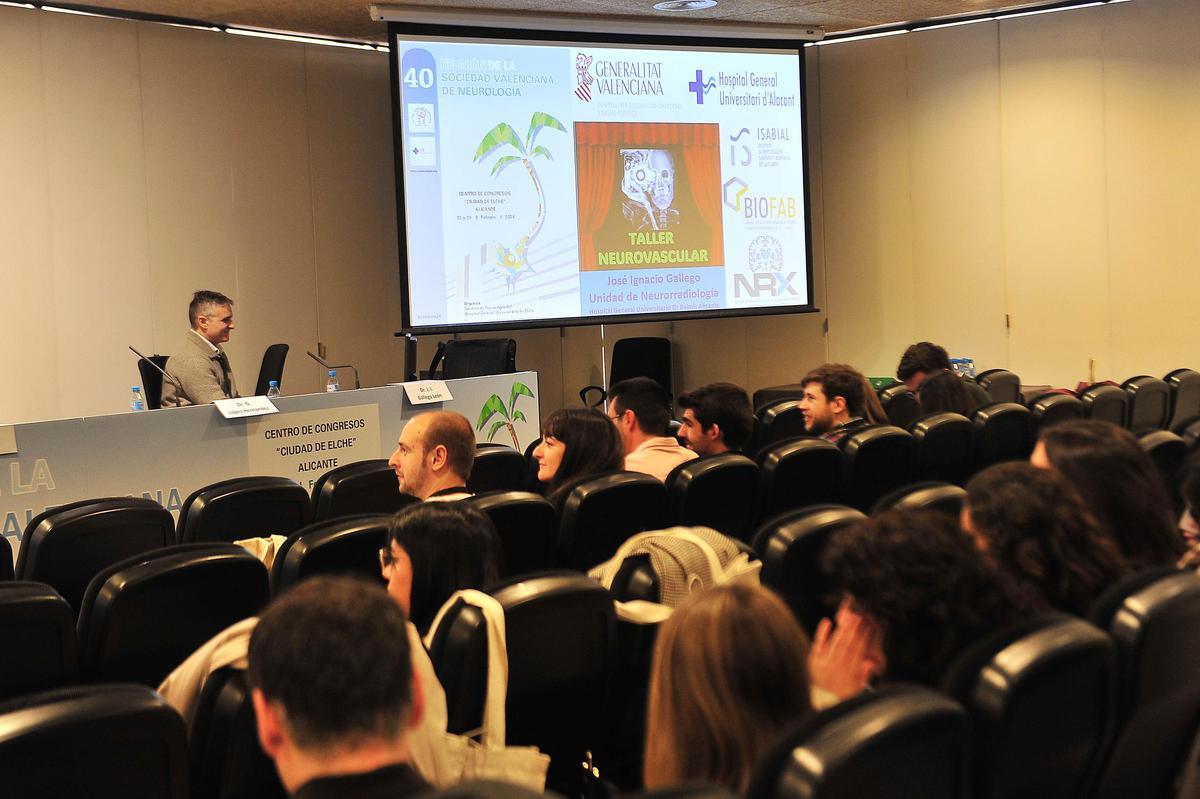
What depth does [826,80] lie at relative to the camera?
1039 cm

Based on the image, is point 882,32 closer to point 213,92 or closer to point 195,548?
point 213,92

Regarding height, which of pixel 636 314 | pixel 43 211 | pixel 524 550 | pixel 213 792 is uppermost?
pixel 43 211

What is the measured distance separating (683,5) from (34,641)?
775 cm

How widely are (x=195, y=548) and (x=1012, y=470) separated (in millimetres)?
1650

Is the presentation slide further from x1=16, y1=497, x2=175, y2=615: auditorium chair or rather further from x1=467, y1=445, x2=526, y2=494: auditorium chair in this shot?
x1=16, y1=497, x2=175, y2=615: auditorium chair

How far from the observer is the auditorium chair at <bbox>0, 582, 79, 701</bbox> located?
6.69 feet

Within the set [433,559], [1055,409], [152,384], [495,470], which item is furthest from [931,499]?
[152,384]

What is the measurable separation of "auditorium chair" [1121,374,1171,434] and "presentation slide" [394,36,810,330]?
3923 mm

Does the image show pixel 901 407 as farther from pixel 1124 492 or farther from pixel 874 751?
pixel 874 751

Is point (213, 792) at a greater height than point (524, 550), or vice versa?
point (524, 550)

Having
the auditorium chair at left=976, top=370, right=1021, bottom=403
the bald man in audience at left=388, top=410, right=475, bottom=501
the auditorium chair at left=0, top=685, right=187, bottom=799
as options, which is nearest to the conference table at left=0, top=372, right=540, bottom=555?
the bald man in audience at left=388, top=410, right=475, bottom=501

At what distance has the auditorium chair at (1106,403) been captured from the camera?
5.51 metres

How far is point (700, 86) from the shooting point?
30.7 feet

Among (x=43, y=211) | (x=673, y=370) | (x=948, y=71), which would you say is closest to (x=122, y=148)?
(x=43, y=211)
